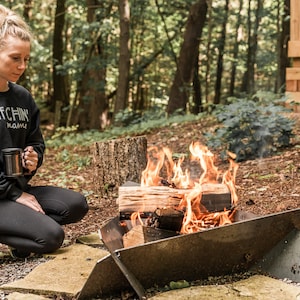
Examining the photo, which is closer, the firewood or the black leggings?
the firewood

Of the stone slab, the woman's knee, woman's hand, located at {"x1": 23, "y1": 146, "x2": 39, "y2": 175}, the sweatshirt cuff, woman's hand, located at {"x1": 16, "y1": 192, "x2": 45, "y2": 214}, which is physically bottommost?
the stone slab

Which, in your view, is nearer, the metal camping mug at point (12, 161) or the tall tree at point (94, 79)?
the metal camping mug at point (12, 161)

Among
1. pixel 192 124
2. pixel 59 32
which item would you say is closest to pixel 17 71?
pixel 192 124

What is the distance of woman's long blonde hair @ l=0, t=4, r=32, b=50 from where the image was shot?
3275 mm

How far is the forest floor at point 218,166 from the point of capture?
425 cm

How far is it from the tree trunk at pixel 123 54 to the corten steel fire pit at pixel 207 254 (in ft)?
28.2

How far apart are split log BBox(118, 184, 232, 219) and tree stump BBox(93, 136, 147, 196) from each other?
2.05 metres

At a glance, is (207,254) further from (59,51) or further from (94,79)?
(59,51)

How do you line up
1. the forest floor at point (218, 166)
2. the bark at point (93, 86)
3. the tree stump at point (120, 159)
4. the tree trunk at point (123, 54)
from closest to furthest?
the forest floor at point (218, 166) → the tree stump at point (120, 159) → the tree trunk at point (123, 54) → the bark at point (93, 86)

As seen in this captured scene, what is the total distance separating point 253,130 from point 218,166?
2.02 feet

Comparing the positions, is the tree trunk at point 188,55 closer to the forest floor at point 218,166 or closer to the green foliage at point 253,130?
the forest floor at point 218,166

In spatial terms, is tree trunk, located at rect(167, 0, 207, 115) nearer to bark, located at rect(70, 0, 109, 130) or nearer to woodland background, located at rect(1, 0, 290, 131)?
woodland background, located at rect(1, 0, 290, 131)

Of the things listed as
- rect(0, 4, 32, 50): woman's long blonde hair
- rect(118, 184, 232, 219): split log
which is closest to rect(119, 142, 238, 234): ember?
rect(118, 184, 232, 219): split log

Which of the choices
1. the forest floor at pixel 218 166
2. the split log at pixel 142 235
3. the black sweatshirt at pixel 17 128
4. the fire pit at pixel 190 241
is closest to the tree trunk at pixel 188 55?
the forest floor at pixel 218 166
